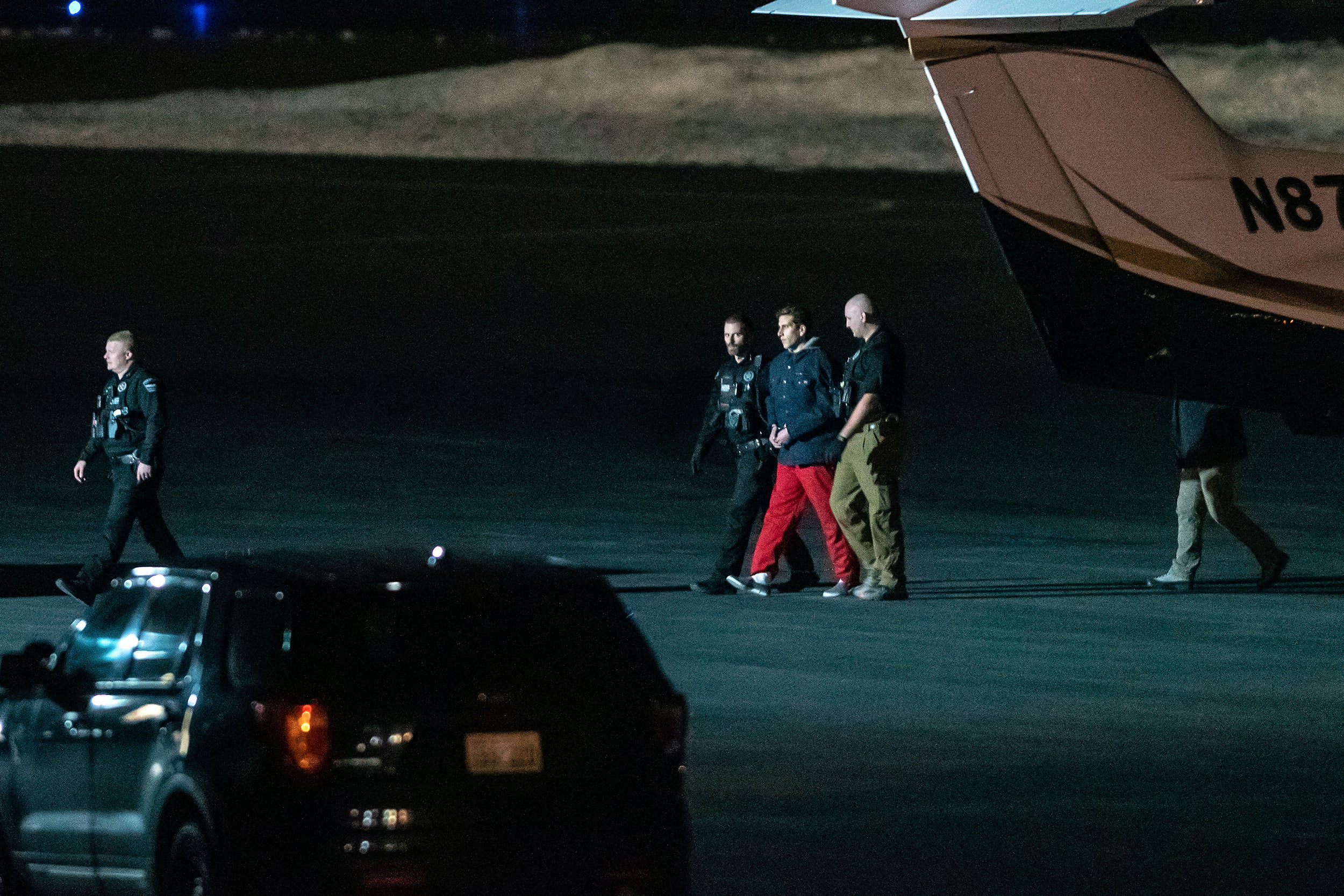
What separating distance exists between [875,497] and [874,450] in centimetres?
28

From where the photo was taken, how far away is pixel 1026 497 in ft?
65.3

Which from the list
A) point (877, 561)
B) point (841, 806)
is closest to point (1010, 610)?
point (877, 561)

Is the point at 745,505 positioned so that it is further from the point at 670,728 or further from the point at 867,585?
the point at 670,728

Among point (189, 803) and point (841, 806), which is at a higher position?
point (189, 803)

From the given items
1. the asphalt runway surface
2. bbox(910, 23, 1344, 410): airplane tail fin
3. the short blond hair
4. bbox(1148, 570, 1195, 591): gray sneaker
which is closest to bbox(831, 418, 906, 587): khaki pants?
the asphalt runway surface

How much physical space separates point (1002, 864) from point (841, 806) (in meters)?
1.03

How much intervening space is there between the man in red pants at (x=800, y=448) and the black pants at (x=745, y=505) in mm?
63

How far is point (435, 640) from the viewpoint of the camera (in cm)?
598

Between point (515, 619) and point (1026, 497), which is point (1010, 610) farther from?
point (515, 619)

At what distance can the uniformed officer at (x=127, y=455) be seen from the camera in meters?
13.6

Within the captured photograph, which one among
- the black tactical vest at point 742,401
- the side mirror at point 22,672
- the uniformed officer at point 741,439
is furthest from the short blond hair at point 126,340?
the side mirror at point 22,672

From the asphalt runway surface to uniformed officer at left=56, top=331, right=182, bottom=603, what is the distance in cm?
42

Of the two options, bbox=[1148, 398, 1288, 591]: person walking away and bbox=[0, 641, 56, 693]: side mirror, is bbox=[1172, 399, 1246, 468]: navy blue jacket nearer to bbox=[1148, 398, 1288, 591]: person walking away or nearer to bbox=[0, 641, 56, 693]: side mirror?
bbox=[1148, 398, 1288, 591]: person walking away

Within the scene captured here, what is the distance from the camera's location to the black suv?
5750 mm
